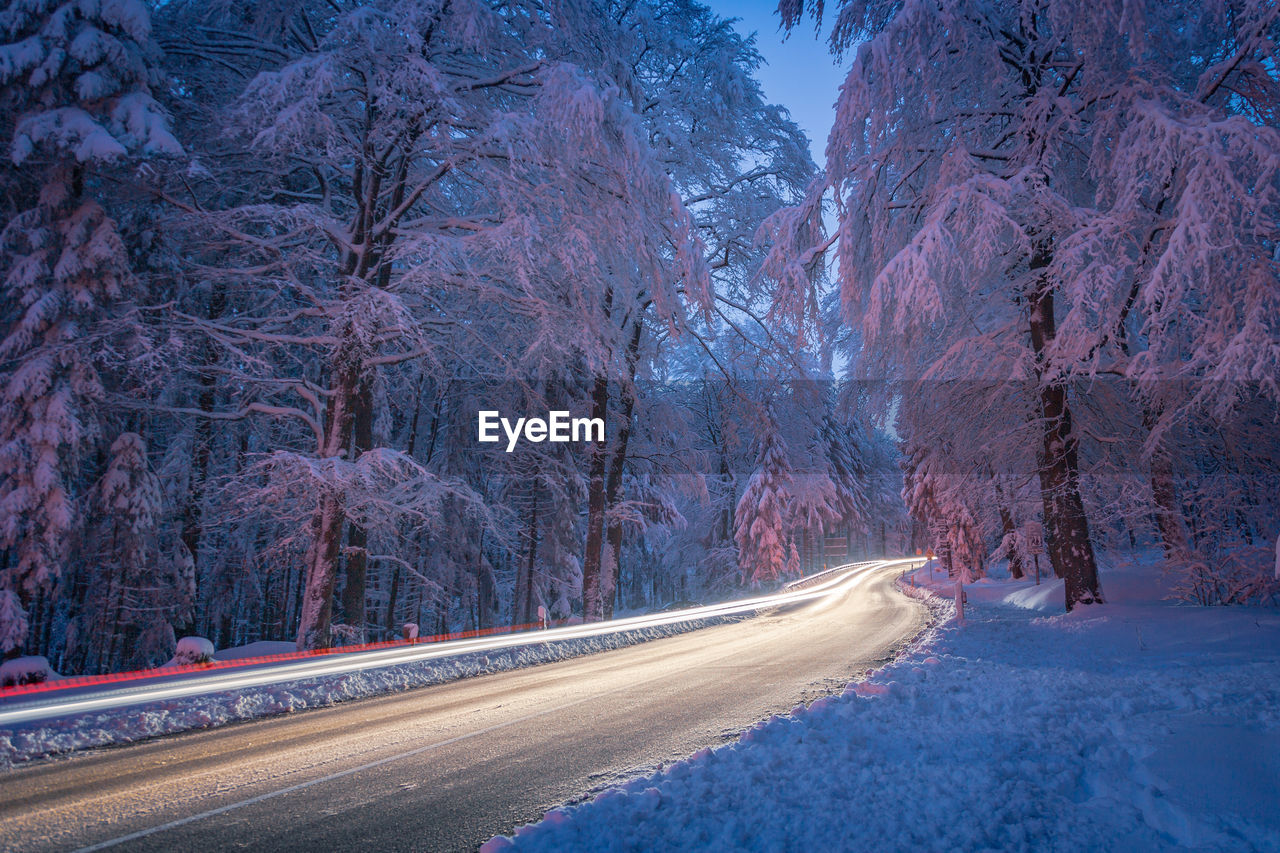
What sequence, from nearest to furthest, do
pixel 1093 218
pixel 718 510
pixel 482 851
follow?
pixel 482 851 → pixel 1093 218 → pixel 718 510

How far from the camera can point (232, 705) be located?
7469mm

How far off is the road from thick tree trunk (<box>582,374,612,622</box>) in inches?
358

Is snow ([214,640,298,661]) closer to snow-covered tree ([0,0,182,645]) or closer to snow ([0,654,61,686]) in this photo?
snow-covered tree ([0,0,182,645])

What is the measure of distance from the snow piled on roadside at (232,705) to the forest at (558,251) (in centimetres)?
258

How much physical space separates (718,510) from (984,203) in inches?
1120

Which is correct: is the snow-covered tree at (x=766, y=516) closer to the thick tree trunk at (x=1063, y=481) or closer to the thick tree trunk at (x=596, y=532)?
the thick tree trunk at (x=596, y=532)

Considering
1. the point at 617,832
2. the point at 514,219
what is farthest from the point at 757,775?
the point at 514,219

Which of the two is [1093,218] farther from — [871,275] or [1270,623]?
[1270,623]

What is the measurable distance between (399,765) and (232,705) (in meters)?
3.80

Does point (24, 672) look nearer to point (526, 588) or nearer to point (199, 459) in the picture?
point (199, 459)

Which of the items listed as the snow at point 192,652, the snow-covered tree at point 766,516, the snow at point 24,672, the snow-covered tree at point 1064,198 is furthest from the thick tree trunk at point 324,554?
the snow-covered tree at point 766,516

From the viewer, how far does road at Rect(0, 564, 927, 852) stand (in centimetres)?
389

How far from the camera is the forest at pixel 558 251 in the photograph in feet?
31.5

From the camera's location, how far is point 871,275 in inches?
519
